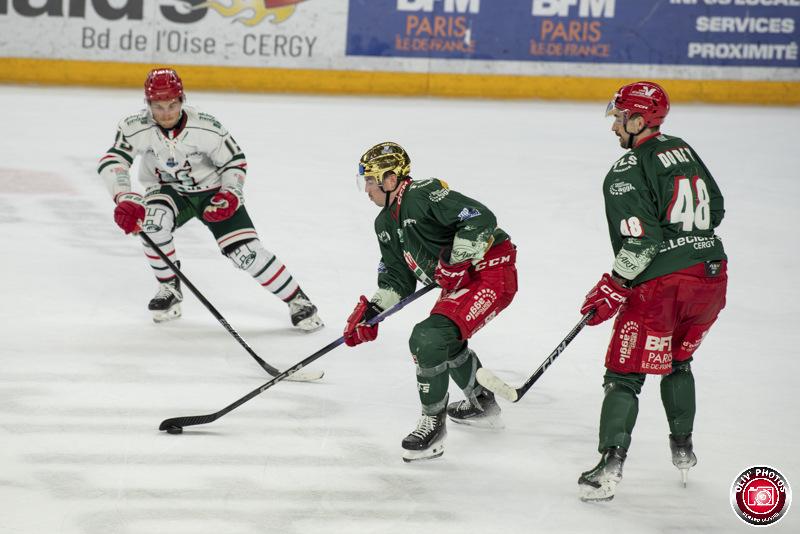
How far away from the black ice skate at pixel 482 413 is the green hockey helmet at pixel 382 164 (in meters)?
0.85

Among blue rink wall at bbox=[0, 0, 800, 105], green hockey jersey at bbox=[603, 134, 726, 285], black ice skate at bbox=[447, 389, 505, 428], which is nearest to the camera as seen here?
green hockey jersey at bbox=[603, 134, 726, 285]

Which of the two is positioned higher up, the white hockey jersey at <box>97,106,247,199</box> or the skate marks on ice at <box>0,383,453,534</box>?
the white hockey jersey at <box>97,106,247,199</box>

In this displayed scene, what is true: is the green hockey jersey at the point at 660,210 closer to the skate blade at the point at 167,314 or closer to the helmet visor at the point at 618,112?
the helmet visor at the point at 618,112

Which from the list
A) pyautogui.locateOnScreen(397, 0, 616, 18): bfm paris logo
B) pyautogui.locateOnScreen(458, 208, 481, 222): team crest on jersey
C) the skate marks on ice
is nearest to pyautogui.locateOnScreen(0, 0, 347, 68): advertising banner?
pyautogui.locateOnScreen(397, 0, 616, 18): bfm paris logo

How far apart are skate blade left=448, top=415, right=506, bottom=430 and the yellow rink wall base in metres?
8.21

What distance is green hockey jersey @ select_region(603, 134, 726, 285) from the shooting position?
3.26 metres

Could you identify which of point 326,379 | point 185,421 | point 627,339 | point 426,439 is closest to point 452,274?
point 426,439

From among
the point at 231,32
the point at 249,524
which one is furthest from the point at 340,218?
the point at 231,32

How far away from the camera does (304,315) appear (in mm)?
4984

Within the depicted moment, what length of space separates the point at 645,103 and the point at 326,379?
5.65ft

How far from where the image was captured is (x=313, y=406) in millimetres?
4102

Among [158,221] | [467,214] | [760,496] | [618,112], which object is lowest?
[760,496]

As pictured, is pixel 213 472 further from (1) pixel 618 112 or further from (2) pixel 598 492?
(1) pixel 618 112

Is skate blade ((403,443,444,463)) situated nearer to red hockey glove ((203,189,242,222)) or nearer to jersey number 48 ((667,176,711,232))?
jersey number 48 ((667,176,711,232))
